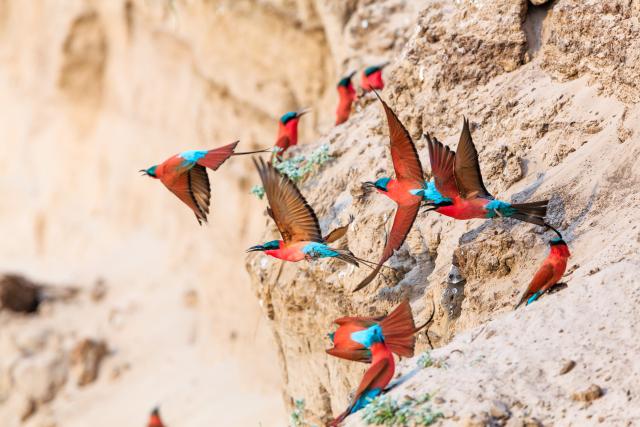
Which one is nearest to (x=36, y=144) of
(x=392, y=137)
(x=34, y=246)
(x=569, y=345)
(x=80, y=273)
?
(x=34, y=246)

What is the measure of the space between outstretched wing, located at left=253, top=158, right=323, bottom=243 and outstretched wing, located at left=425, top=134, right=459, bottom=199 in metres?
0.63

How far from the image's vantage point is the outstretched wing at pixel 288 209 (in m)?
5.20

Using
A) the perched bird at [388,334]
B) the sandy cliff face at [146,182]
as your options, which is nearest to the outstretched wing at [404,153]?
the perched bird at [388,334]

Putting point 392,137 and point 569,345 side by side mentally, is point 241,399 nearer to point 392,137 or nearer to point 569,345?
point 392,137

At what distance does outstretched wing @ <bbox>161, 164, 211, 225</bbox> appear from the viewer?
5.91 meters

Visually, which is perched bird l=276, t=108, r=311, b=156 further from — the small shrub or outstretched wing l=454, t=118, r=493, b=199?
the small shrub

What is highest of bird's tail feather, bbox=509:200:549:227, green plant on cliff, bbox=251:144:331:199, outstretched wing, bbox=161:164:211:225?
outstretched wing, bbox=161:164:211:225

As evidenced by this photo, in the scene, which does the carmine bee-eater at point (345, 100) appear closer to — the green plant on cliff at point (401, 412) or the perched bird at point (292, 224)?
the perched bird at point (292, 224)

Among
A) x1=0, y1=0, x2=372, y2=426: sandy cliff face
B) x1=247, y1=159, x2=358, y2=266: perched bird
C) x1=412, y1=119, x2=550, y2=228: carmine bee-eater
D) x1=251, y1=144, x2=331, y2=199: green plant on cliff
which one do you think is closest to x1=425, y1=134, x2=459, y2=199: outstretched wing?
x1=412, y1=119, x2=550, y2=228: carmine bee-eater

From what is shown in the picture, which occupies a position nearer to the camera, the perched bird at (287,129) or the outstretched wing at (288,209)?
the outstretched wing at (288,209)

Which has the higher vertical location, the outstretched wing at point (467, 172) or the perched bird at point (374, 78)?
the perched bird at point (374, 78)

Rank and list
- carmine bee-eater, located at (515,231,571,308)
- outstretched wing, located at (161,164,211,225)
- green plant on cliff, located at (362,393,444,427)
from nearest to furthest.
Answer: green plant on cliff, located at (362,393,444,427)
carmine bee-eater, located at (515,231,571,308)
outstretched wing, located at (161,164,211,225)

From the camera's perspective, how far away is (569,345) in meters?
3.98

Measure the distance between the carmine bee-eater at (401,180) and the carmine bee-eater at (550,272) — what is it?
736 millimetres
